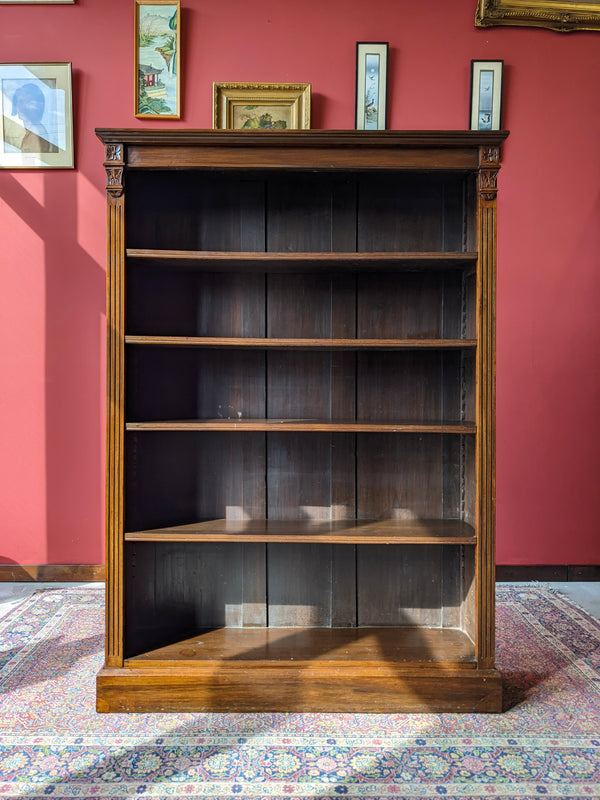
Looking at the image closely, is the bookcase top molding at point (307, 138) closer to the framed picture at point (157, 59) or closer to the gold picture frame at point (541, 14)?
the framed picture at point (157, 59)

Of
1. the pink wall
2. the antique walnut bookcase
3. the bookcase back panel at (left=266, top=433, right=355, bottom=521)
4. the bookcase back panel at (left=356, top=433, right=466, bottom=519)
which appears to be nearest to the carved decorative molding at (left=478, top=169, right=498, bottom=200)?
the antique walnut bookcase

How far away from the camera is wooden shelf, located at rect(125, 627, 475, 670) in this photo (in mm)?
2107

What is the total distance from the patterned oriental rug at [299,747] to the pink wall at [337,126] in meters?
1.08

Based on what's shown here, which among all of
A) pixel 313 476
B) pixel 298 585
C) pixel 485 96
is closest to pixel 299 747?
pixel 298 585

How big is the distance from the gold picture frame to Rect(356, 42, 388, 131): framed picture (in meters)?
0.56

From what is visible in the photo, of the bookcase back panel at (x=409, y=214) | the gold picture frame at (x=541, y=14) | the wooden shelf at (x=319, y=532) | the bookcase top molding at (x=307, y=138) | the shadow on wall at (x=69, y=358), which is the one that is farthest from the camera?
the shadow on wall at (x=69, y=358)

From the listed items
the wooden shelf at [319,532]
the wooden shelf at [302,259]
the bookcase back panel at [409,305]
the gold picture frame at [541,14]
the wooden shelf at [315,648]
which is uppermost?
the gold picture frame at [541,14]

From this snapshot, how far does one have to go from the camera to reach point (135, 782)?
1681 mm

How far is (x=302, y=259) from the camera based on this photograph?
2.10 meters

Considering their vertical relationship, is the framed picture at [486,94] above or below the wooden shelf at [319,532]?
above

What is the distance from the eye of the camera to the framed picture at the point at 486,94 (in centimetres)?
318

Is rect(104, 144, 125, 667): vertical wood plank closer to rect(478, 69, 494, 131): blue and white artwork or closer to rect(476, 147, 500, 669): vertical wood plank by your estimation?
rect(476, 147, 500, 669): vertical wood plank

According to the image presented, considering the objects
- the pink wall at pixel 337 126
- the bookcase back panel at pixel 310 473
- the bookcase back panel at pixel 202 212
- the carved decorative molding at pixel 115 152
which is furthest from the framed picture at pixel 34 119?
the bookcase back panel at pixel 310 473

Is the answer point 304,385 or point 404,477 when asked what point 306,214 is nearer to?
point 304,385
